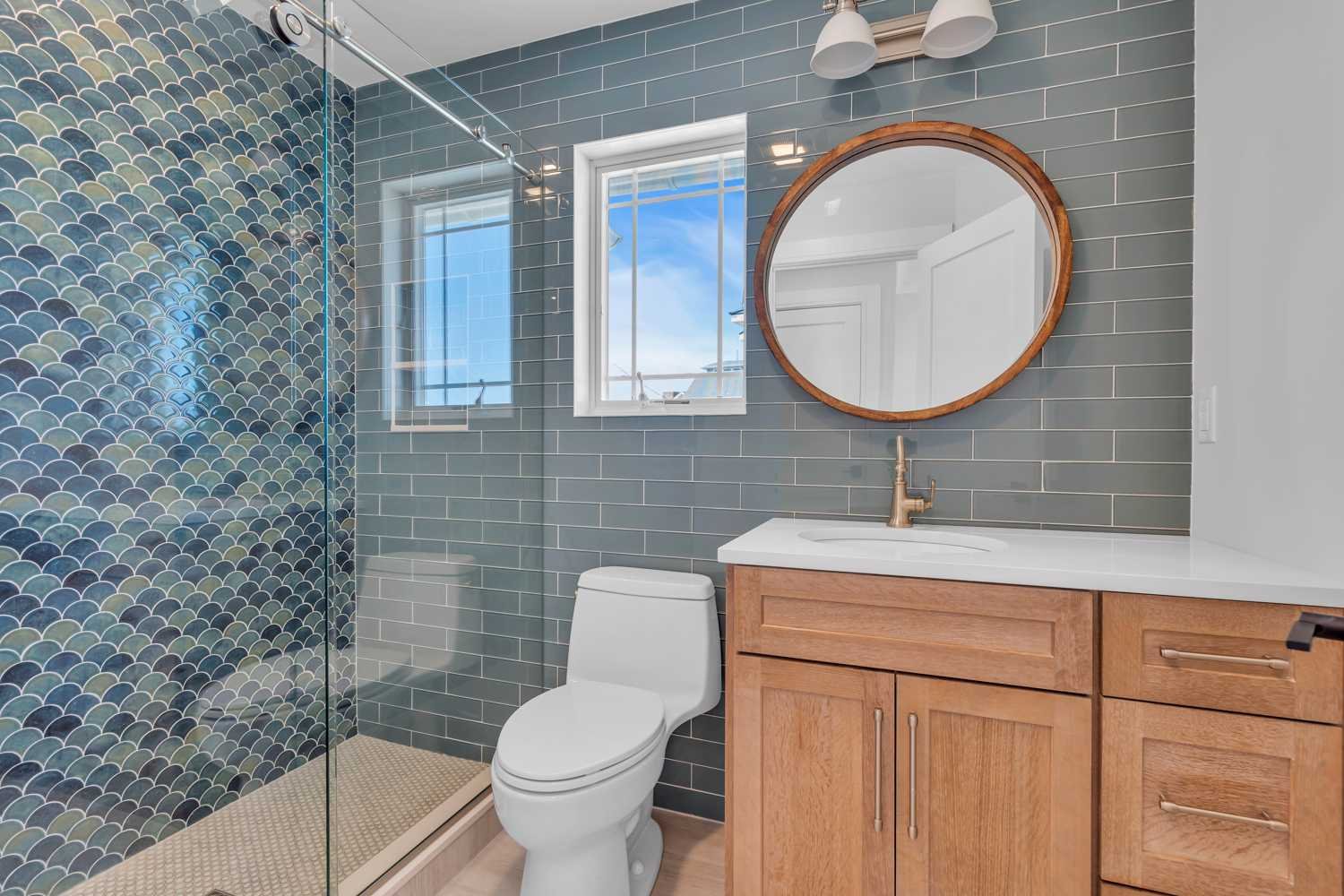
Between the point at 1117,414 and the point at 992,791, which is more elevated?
the point at 1117,414

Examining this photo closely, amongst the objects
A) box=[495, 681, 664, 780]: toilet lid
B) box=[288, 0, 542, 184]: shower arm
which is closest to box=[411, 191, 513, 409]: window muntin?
box=[288, 0, 542, 184]: shower arm

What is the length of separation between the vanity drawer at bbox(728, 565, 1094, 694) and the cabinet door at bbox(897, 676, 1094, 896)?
0.05 metres

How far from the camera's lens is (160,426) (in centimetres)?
135

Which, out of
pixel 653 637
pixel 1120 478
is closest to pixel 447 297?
pixel 653 637

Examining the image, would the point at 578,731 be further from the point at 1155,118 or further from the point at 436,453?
the point at 1155,118

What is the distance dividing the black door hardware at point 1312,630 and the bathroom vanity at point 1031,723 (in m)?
0.33

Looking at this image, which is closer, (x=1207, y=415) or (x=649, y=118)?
(x=1207, y=415)

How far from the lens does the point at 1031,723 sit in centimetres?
116

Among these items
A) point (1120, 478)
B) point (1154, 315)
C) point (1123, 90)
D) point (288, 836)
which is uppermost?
point (1123, 90)

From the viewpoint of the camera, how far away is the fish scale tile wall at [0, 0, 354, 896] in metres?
1.20

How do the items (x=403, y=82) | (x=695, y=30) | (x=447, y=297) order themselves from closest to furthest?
1. (x=403, y=82)
2. (x=447, y=297)
3. (x=695, y=30)

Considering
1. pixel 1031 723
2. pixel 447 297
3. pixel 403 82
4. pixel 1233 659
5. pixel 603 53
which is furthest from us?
pixel 603 53

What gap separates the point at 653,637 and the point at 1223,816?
1245 mm

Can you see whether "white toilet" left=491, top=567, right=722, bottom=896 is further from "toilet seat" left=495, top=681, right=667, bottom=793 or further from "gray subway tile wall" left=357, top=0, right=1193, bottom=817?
"gray subway tile wall" left=357, top=0, right=1193, bottom=817
